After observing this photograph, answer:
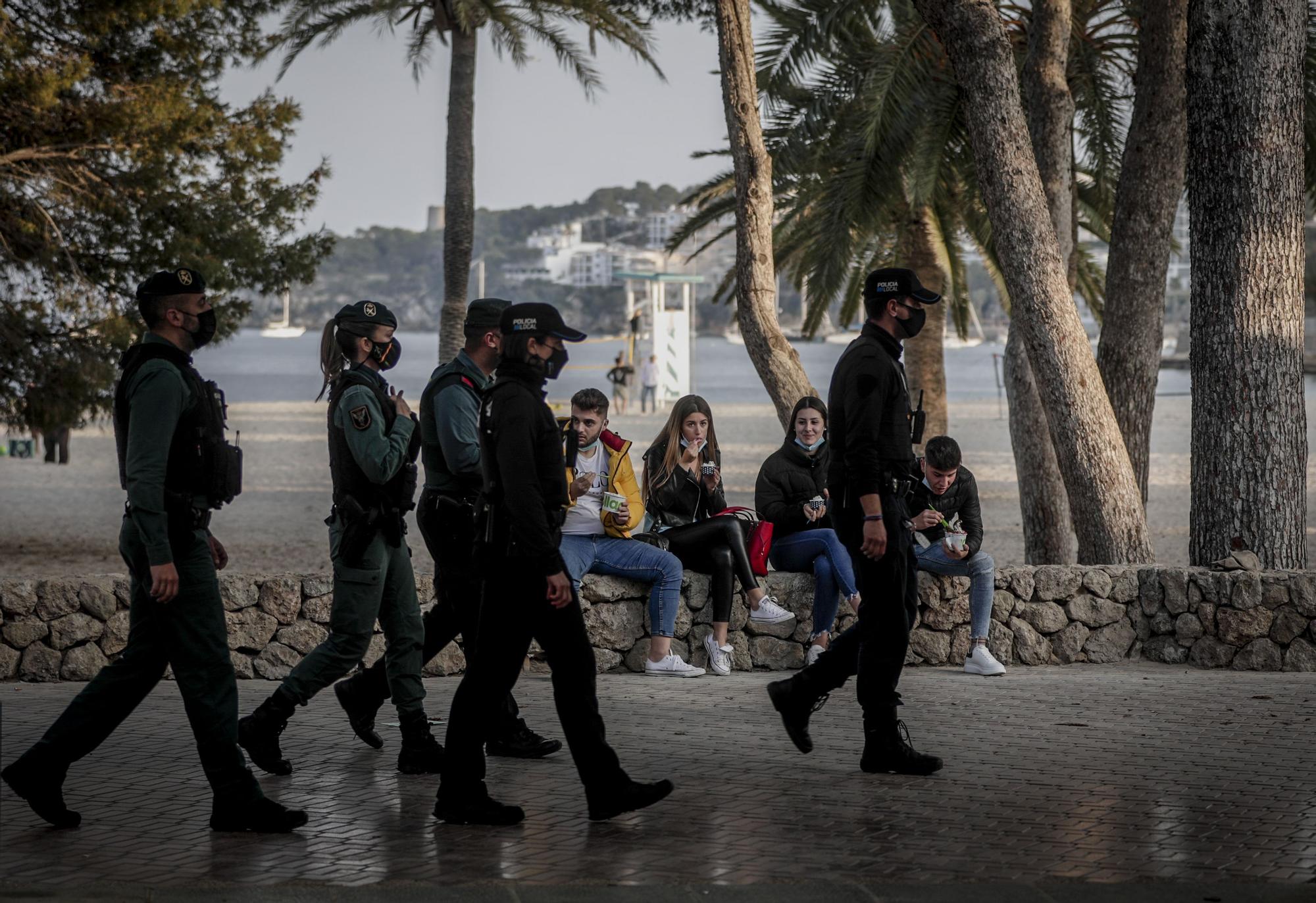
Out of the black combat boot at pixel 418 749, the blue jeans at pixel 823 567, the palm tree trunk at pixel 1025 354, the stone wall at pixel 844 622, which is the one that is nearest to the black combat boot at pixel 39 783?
the black combat boot at pixel 418 749

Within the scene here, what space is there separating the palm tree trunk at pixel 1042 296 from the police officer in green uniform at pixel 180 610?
6186 millimetres

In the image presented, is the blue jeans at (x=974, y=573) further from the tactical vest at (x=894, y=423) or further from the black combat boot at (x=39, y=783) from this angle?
the black combat boot at (x=39, y=783)

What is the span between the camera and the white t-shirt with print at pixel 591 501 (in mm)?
7828

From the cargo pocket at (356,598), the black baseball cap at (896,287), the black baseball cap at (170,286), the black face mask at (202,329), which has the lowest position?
the cargo pocket at (356,598)

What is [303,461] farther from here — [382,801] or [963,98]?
[382,801]

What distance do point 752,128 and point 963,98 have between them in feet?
6.54

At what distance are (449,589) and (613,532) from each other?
2.07 m

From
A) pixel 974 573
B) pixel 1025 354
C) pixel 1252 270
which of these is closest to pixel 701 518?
pixel 974 573

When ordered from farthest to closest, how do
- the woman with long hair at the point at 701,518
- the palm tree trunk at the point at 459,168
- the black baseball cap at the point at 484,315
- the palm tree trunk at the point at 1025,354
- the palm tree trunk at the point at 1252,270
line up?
the palm tree trunk at the point at 459,168 < the palm tree trunk at the point at 1025,354 < the palm tree trunk at the point at 1252,270 < the woman with long hair at the point at 701,518 < the black baseball cap at the point at 484,315

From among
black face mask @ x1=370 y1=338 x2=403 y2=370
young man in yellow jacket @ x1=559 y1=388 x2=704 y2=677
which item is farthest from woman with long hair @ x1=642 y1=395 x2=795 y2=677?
black face mask @ x1=370 y1=338 x2=403 y2=370

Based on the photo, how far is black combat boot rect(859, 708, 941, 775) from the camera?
5.70 metres

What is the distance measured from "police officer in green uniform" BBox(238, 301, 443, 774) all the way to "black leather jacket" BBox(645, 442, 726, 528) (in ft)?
8.73

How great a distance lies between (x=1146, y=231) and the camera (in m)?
11.3

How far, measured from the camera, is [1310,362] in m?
117
